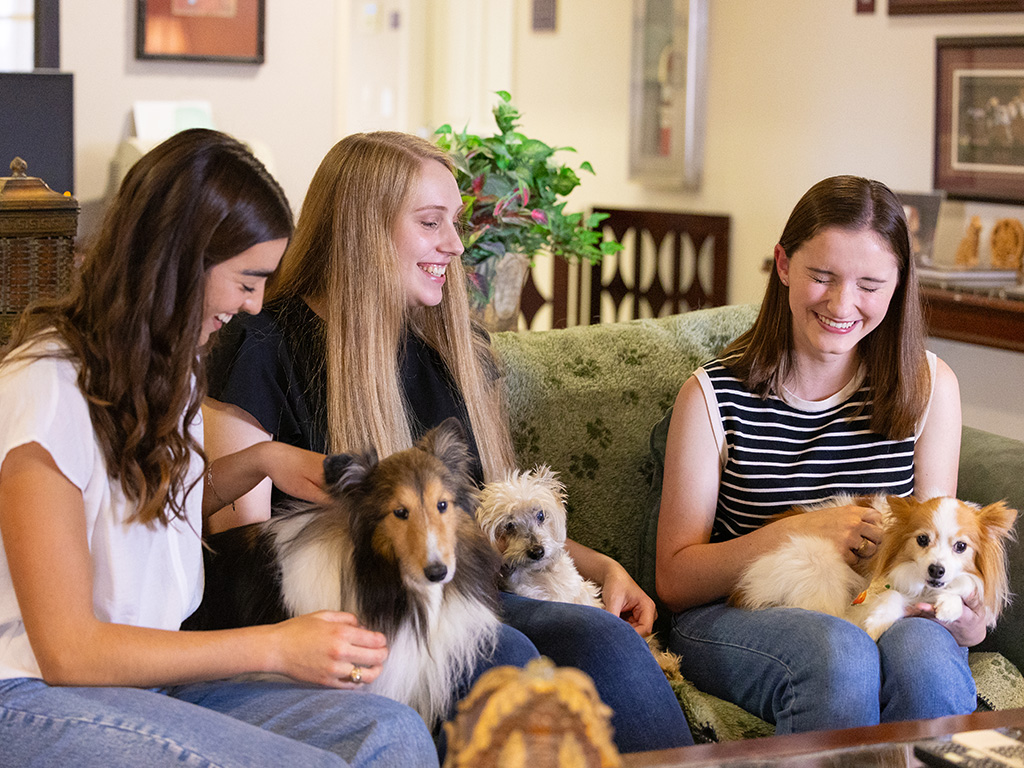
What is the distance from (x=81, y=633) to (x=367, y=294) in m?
0.73

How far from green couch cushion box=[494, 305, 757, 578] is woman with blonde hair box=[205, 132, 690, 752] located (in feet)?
1.07

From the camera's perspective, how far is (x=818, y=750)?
136 cm

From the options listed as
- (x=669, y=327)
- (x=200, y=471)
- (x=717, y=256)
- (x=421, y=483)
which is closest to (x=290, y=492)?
(x=200, y=471)

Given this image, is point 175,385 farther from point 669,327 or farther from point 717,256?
point 717,256

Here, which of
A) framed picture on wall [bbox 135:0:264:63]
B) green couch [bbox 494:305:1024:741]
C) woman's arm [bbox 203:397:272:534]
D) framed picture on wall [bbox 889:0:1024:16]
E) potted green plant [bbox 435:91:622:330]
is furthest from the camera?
framed picture on wall [bbox 135:0:264:63]

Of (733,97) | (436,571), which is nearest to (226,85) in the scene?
(733,97)

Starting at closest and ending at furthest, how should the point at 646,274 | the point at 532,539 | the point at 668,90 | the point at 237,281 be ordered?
the point at 237,281 → the point at 532,539 → the point at 668,90 → the point at 646,274

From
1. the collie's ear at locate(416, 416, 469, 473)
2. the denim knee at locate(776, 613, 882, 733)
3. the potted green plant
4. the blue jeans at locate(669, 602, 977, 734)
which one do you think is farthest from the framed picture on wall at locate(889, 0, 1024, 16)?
the collie's ear at locate(416, 416, 469, 473)

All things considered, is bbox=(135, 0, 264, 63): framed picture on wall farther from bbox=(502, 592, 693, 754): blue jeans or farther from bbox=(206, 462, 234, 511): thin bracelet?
bbox=(502, 592, 693, 754): blue jeans

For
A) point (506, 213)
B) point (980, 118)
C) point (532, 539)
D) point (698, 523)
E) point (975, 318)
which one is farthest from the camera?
point (980, 118)

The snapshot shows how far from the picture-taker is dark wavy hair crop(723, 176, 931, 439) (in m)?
1.85

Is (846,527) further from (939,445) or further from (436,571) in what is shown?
(436,571)

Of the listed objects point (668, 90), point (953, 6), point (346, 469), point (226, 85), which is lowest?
point (346, 469)

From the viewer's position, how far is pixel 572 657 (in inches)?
64.4
